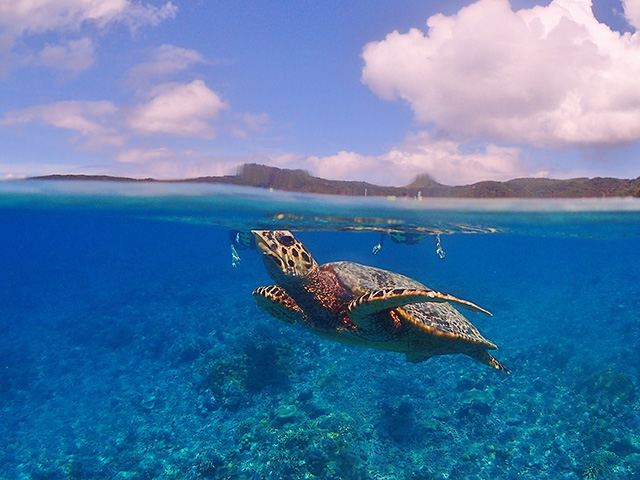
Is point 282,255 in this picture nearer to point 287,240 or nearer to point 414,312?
point 287,240

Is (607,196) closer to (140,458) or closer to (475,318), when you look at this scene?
(475,318)

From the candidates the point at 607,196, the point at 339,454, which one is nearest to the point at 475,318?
the point at 607,196

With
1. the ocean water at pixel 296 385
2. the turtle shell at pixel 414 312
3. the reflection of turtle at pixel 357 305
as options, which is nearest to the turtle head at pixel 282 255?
the reflection of turtle at pixel 357 305

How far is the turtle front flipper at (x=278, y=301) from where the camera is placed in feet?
17.6

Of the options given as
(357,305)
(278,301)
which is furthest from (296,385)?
(357,305)

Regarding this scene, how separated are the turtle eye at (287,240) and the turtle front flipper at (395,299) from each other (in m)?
0.98

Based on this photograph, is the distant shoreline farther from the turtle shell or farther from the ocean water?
the turtle shell

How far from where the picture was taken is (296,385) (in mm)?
12055

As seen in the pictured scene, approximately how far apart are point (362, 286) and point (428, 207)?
36.5 feet

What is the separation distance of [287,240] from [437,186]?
9705 mm

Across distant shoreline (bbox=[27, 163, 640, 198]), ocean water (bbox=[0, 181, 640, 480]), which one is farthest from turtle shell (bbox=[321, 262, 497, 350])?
distant shoreline (bbox=[27, 163, 640, 198])

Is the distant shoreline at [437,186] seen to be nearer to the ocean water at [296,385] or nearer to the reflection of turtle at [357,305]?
the ocean water at [296,385]

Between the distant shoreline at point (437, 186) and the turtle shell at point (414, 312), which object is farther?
the distant shoreline at point (437, 186)

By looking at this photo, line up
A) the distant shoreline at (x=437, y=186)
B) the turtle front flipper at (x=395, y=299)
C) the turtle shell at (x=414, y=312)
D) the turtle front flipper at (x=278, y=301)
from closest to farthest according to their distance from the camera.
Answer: the turtle front flipper at (x=395, y=299), the turtle shell at (x=414, y=312), the turtle front flipper at (x=278, y=301), the distant shoreline at (x=437, y=186)
